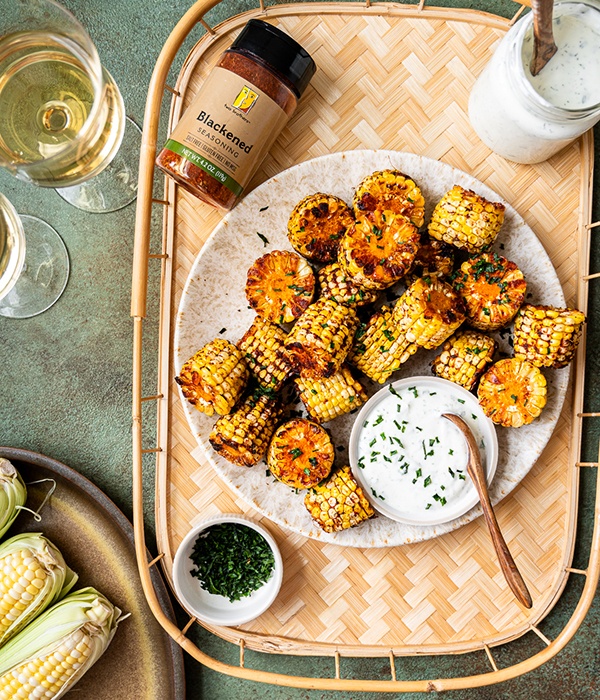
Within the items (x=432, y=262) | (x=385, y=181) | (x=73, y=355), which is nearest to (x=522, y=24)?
(x=385, y=181)

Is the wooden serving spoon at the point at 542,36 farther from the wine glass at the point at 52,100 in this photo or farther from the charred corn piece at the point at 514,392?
the wine glass at the point at 52,100

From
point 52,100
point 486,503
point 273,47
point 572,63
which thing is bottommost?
point 486,503

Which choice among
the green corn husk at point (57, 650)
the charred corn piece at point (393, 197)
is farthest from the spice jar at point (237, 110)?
the green corn husk at point (57, 650)

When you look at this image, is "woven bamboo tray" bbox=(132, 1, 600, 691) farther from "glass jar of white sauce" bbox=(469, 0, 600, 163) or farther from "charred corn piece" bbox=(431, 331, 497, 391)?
"charred corn piece" bbox=(431, 331, 497, 391)

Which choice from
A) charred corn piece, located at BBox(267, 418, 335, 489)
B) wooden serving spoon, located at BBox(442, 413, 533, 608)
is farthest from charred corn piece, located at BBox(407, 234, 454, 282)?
charred corn piece, located at BBox(267, 418, 335, 489)

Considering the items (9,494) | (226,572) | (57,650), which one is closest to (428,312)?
(226,572)

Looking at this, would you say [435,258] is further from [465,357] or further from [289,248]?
[289,248]

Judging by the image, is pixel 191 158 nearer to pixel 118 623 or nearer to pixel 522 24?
pixel 522 24
